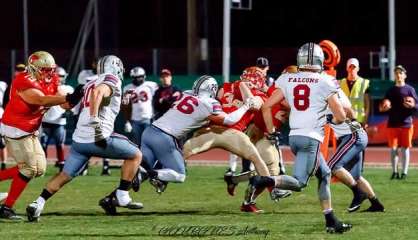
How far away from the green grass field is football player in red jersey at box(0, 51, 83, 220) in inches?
19.2

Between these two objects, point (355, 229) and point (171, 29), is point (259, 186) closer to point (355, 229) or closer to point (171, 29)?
point (355, 229)

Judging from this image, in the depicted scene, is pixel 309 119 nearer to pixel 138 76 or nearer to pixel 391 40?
pixel 138 76

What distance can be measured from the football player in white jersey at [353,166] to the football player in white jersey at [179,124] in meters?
1.26

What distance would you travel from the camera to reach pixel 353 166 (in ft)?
46.5

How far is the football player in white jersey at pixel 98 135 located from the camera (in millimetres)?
13094

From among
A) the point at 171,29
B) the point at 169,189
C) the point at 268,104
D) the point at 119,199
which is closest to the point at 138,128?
the point at 169,189

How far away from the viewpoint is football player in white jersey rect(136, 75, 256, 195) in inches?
556

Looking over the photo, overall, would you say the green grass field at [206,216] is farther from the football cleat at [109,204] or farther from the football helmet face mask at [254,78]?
the football helmet face mask at [254,78]

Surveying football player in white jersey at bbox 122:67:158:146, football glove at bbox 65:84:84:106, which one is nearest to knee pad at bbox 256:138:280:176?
football glove at bbox 65:84:84:106

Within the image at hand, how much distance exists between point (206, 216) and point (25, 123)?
2.30m

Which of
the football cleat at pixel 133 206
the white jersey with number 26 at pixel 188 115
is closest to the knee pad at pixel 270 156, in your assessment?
the white jersey with number 26 at pixel 188 115

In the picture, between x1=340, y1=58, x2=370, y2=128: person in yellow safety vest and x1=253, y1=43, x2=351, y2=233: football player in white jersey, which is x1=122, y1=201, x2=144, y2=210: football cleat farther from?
x1=340, y1=58, x2=370, y2=128: person in yellow safety vest

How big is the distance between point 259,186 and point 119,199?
2.25 m

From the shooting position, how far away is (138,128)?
805 inches
